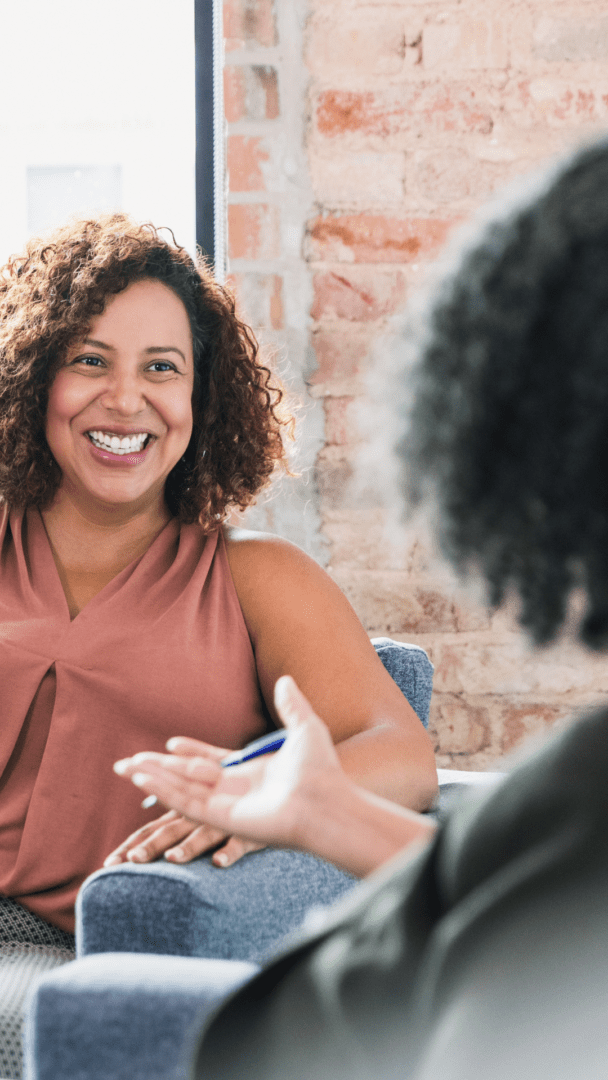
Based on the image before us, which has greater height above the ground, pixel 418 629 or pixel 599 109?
pixel 599 109

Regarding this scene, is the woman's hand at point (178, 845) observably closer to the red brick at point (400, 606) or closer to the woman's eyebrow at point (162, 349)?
the woman's eyebrow at point (162, 349)

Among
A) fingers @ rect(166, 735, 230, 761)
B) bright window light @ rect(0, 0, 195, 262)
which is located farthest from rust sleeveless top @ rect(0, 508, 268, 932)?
bright window light @ rect(0, 0, 195, 262)

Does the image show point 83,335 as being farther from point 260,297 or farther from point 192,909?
point 192,909

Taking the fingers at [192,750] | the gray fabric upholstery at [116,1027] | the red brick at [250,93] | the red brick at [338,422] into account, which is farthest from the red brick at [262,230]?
the gray fabric upholstery at [116,1027]

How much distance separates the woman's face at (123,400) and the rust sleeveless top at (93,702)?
14 centimetres

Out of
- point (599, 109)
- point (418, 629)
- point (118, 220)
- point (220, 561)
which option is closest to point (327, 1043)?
point (220, 561)

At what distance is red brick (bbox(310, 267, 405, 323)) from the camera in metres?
1.97

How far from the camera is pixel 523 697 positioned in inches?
78.4

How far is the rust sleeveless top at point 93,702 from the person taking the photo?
4.20 feet

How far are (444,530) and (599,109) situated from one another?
172cm

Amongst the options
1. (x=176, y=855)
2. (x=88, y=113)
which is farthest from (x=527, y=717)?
(x=88, y=113)

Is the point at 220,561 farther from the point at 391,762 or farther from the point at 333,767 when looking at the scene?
the point at 333,767

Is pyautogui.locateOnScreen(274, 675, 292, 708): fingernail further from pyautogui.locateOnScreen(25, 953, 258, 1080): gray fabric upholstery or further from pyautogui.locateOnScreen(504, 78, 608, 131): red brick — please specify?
pyautogui.locateOnScreen(504, 78, 608, 131): red brick

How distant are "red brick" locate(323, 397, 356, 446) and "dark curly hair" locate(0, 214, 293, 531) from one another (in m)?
0.29
